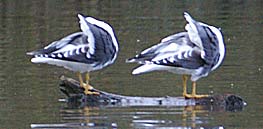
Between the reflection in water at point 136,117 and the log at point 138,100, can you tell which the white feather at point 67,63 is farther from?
the reflection in water at point 136,117

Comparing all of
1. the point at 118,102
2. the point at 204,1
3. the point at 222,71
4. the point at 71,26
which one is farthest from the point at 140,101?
the point at 204,1

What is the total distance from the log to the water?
0.61ft

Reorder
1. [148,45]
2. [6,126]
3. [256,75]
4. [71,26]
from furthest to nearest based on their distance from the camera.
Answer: [71,26] → [148,45] → [256,75] → [6,126]

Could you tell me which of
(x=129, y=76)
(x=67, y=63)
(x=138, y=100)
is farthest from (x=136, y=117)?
(x=129, y=76)

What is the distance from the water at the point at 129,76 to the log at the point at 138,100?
0.19 meters

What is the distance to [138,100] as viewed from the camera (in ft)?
49.3

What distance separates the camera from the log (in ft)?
49.0

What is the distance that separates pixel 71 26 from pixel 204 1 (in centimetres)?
940

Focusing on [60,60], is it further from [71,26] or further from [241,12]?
[241,12]

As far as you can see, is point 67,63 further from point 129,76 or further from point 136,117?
point 129,76

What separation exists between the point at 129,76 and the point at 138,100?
280cm

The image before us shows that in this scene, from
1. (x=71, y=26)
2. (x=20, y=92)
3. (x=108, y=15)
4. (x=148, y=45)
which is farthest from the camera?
(x=108, y=15)

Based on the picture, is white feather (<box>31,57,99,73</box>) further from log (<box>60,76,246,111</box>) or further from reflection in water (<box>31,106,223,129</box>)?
reflection in water (<box>31,106,223,129</box>)

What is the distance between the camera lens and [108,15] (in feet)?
102
